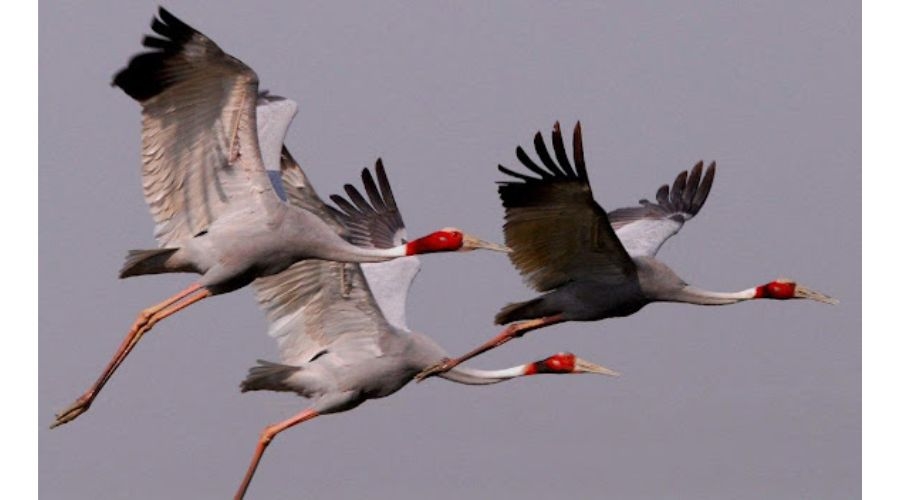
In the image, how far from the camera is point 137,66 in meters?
23.2

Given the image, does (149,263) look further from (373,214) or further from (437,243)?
(373,214)

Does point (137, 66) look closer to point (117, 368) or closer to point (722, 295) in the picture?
point (117, 368)

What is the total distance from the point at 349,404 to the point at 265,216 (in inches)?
127

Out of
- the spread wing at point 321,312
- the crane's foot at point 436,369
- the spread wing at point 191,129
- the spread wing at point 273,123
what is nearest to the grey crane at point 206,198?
the spread wing at point 191,129

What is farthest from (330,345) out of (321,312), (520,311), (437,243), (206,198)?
(206,198)

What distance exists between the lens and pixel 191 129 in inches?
937

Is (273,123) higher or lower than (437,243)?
higher

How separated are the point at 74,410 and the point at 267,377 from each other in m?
2.61

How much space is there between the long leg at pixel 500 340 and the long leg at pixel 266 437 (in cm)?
138

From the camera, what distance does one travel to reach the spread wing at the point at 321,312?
26203 mm

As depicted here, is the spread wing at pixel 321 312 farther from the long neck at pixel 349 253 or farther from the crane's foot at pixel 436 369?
the long neck at pixel 349 253

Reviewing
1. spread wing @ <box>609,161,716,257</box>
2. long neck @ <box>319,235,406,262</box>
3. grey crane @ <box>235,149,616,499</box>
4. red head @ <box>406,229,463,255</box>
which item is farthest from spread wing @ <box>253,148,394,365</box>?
spread wing @ <box>609,161,716,257</box>

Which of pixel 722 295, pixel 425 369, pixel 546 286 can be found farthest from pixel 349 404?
pixel 722 295

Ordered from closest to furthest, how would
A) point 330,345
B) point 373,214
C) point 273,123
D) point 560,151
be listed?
point 560,151 → point 330,345 → point 273,123 → point 373,214
